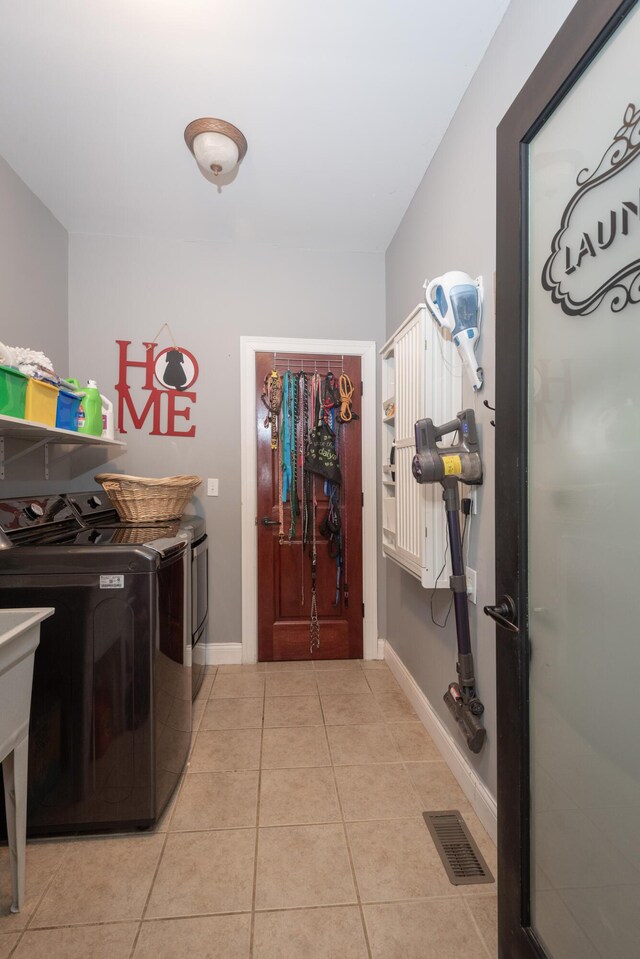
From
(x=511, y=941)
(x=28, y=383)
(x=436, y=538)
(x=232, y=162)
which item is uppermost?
(x=232, y=162)

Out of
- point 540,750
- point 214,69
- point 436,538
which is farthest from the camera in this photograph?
point 436,538

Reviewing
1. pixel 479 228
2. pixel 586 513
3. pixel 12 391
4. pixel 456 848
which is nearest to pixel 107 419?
pixel 12 391

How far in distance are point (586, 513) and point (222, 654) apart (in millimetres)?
2645

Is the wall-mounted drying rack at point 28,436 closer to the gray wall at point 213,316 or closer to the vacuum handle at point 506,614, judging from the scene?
the gray wall at point 213,316

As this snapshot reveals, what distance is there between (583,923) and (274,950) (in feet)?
2.71

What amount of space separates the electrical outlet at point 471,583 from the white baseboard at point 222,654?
5.97 feet

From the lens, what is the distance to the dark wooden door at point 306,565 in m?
2.90

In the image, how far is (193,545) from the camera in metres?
2.30

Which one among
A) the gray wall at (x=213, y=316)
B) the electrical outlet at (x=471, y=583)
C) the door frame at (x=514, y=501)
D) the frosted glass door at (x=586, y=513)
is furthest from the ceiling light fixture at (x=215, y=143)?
the electrical outlet at (x=471, y=583)

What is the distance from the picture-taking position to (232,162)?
199 cm

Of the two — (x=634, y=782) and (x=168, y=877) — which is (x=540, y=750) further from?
(x=168, y=877)

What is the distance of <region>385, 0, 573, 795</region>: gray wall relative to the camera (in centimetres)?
139

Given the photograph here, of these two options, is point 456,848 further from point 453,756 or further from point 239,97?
point 239,97

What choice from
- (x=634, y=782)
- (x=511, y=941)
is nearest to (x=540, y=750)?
(x=634, y=782)
